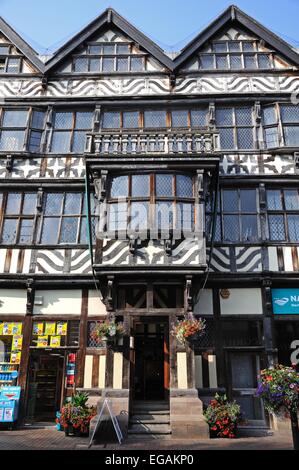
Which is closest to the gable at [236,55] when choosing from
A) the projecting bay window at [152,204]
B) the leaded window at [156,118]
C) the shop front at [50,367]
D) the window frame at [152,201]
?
the leaded window at [156,118]

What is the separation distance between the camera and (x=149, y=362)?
14070mm

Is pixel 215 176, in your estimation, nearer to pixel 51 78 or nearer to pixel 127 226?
pixel 127 226

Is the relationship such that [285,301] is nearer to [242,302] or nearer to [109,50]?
[242,302]

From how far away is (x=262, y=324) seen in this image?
43.6 feet

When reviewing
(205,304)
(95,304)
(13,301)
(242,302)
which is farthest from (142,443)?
(13,301)

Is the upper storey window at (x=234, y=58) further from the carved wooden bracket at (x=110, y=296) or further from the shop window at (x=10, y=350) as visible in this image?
the shop window at (x=10, y=350)

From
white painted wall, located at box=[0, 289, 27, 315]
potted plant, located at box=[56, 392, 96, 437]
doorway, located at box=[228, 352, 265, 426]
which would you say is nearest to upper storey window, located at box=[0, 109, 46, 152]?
white painted wall, located at box=[0, 289, 27, 315]

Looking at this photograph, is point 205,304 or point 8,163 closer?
point 205,304

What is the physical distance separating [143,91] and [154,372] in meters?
10.8

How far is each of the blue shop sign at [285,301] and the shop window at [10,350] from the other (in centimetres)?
844

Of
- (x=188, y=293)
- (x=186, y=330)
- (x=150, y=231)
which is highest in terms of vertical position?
(x=150, y=231)

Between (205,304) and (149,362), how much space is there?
9.37 feet

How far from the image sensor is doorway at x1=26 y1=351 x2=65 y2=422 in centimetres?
1284
